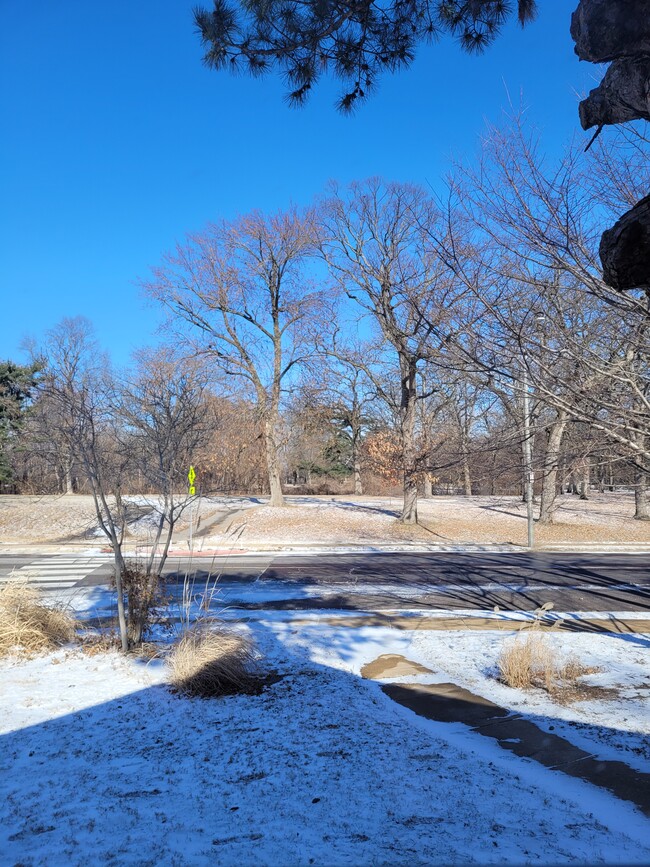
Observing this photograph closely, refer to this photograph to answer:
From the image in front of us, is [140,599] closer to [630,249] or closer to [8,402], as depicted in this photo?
[630,249]

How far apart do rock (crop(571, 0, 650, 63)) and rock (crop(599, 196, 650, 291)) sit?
105 centimetres

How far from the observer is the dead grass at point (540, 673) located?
636 cm

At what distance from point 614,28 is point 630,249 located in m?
1.34

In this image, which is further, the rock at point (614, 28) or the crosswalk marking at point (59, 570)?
the crosswalk marking at point (59, 570)

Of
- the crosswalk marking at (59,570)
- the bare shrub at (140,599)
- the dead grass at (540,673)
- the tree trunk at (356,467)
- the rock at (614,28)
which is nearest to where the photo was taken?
the rock at (614,28)

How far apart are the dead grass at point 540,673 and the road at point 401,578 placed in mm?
4353

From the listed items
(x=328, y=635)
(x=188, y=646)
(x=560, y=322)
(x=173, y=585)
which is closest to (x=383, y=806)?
(x=188, y=646)

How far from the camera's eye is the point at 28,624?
7617 millimetres

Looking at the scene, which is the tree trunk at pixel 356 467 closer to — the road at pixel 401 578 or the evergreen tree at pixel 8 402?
the evergreen tree at pixel 8 402

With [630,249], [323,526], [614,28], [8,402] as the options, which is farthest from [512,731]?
[8,402]

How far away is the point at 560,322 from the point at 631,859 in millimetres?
3705

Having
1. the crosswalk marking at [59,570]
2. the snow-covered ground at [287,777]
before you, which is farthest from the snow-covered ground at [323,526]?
the snow-covered ground at [287,777]

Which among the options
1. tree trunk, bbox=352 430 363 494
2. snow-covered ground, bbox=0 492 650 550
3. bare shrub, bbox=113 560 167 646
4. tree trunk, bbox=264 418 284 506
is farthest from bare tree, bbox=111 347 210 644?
tree trunk, bbox=352 430 363 494

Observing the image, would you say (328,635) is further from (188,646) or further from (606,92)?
(606,92)
